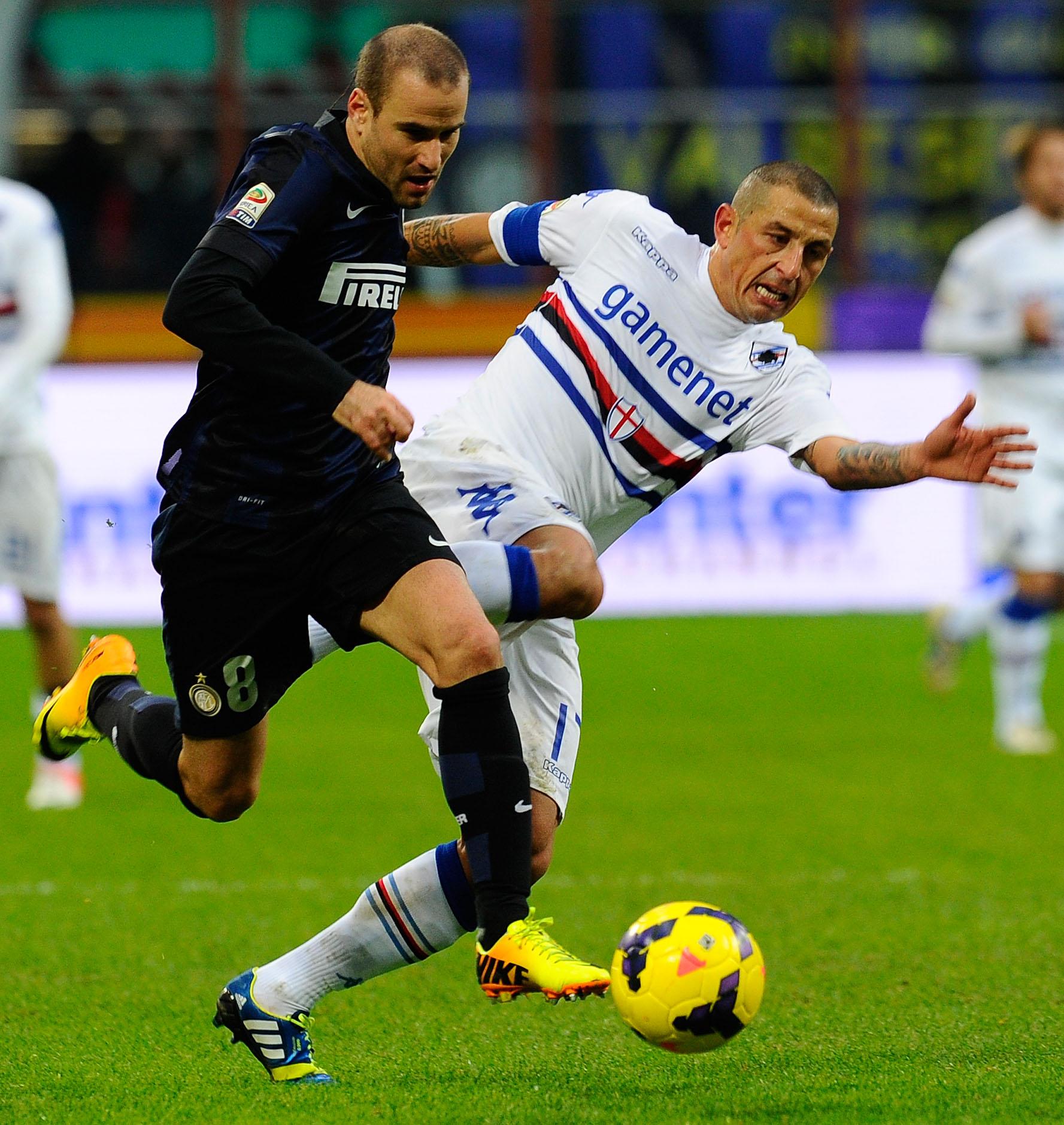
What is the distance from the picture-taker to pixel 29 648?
41.1 ft

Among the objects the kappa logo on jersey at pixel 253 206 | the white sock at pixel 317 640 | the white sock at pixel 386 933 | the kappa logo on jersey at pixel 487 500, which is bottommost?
the white sock at pixel 386 933

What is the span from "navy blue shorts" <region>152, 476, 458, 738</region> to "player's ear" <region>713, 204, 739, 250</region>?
95cm

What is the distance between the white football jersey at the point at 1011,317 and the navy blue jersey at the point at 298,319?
529 cm

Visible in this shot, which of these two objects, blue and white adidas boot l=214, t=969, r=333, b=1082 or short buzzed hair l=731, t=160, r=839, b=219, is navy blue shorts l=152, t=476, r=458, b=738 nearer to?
blue and white adidas boot l=214, t=969, r=333, b=1082

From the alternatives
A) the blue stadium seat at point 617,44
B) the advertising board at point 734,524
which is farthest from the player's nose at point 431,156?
the blue stadium seat at point 617,44

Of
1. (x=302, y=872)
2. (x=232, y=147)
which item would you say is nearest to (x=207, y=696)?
(x=302, y=872)

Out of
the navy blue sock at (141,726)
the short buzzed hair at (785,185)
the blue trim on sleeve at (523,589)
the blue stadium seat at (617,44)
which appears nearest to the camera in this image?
the blue trim on sleeve at (523,589)

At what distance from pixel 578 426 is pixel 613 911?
178 cm

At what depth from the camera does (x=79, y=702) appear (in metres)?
5.53

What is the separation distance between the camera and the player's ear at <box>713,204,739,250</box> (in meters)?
4.73

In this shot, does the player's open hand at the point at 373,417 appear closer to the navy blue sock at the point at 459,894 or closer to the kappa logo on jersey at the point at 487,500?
the kappa logo on jersey at the point at 487,500

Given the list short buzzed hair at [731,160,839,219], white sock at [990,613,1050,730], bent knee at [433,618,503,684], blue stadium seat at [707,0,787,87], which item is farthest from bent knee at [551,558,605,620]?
blue stadium seat at [707,0,787,87]

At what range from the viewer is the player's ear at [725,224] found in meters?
4.73

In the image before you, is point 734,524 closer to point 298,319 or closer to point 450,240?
point 450,240
